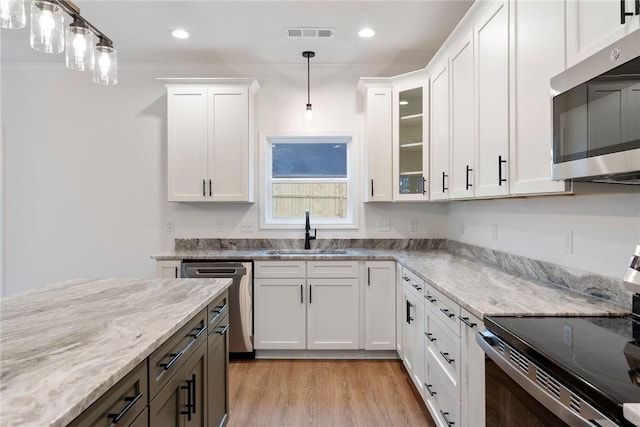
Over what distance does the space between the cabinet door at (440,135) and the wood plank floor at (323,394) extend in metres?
1.53

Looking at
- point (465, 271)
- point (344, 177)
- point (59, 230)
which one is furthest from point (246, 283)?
point (59, 230)

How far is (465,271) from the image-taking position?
7.64 feet

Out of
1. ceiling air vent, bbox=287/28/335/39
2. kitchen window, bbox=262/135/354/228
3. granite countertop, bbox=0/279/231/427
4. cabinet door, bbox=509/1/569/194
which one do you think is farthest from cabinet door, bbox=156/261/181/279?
cabinet door, bbox=509/1/569/194

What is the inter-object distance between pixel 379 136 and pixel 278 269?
1.56m

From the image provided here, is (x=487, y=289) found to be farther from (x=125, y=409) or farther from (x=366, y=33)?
(x=366, y=33)

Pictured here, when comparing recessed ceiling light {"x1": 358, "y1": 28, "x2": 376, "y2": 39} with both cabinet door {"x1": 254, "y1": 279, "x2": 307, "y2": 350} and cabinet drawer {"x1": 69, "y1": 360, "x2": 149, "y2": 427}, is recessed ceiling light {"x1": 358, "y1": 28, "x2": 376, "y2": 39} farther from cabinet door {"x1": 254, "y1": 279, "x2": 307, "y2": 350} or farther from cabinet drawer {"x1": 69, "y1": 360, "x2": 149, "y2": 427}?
cabinet drawer {"x1": 69, "y1": 360, "x2": 149, "y2": 427}

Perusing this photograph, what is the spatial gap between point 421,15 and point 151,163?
9.54 feet

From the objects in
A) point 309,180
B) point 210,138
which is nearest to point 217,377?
point 210,138

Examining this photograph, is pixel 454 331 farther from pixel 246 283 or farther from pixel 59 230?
pixel 59 230

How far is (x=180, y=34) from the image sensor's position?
10.2 ft

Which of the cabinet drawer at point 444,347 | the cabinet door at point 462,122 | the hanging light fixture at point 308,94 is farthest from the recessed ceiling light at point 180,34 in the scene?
the cabinet drawer at point 444,347

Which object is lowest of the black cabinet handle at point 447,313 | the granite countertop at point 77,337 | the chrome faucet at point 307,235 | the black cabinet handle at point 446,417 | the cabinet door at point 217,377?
the black cabinet handle at point 446,417

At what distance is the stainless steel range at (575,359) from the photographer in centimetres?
82

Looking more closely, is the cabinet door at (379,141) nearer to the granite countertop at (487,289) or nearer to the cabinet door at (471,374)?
the granite countertop at (487,289)
